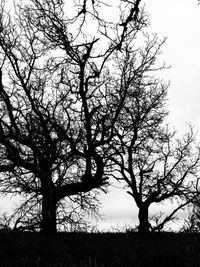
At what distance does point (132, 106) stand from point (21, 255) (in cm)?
1626

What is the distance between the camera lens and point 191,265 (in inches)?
219

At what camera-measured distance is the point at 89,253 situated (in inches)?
304

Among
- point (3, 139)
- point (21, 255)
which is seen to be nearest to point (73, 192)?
point (3, 139)

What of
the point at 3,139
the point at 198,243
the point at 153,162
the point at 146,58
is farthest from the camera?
the point at 153,162

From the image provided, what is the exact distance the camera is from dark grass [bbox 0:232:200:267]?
6.27m

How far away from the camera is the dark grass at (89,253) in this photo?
6270mm

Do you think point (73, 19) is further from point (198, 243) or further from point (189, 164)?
point (189, 164)

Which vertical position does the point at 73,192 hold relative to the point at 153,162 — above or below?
below

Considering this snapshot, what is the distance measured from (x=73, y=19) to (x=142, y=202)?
19.3 m

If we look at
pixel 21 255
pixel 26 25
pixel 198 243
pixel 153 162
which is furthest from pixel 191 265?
pixel 153 162

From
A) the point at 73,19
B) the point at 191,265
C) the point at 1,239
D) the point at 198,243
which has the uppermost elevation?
the point at 73,19

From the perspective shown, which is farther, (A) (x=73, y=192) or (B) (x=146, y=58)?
(B) (x=146, y=58)

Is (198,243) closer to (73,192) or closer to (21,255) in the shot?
(21,255)

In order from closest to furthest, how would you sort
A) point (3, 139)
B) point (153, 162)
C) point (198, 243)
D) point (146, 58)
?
1. point (198, 243)
2. point (3, 139)
3. point (146, 58)
4. point (153, 162)
